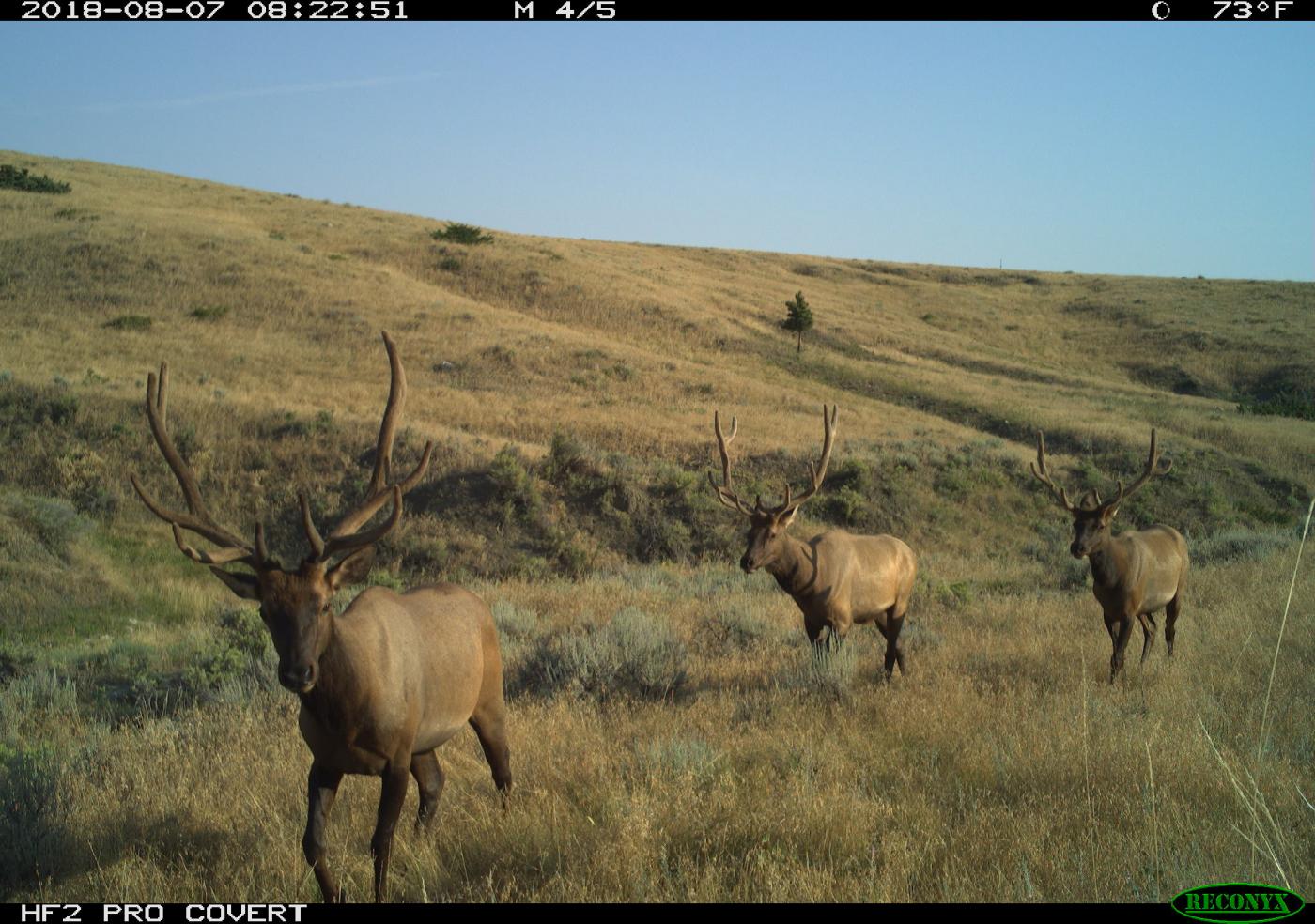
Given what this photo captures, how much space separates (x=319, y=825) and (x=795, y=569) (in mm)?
5447

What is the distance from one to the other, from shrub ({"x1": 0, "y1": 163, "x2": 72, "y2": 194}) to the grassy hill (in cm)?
247

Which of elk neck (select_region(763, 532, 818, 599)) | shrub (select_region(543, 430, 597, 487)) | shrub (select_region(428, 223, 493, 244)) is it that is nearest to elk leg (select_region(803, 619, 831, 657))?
elk neck (select_region(763, 532, 818, 599))

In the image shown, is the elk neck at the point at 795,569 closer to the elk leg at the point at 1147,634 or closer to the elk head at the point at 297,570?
the elk leg at the point at 1147,634

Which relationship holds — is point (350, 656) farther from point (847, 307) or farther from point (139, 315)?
point (847, 307)

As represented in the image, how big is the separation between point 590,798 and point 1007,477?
24194 millimetres

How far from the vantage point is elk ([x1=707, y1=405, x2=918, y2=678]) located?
8.47 metres

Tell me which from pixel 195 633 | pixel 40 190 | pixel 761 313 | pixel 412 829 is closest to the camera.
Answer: pixel 412 829

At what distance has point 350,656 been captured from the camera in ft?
13.4

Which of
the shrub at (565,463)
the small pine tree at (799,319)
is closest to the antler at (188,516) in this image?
the shrub at (565,463)

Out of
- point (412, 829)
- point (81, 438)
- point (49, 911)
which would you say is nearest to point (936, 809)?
point (412, 829)

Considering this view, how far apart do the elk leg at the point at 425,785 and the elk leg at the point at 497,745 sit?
35 centimetres

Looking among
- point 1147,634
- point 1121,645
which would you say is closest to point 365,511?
point 1121,645

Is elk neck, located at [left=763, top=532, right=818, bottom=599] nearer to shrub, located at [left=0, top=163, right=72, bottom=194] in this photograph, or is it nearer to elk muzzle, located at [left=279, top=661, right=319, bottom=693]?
elk muzzle, located at [left=279, top=661, right=319, bottom=693]

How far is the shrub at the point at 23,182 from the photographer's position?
154 feet
